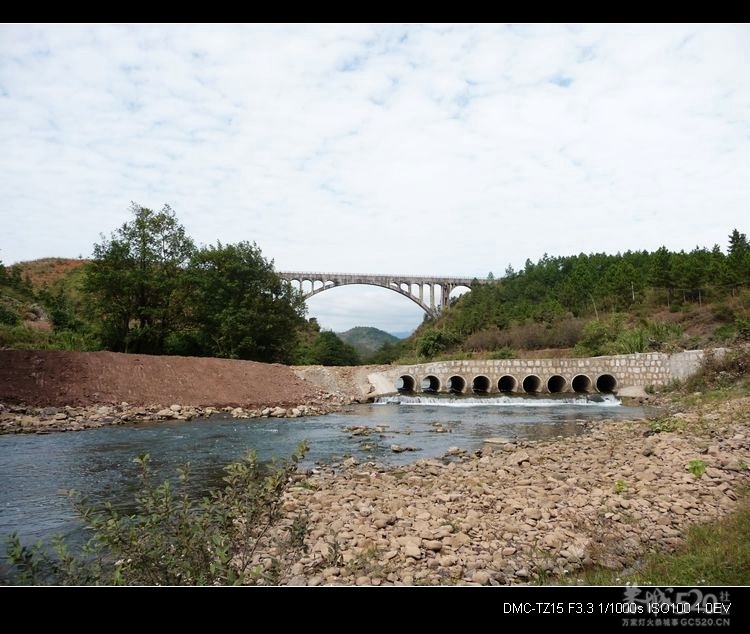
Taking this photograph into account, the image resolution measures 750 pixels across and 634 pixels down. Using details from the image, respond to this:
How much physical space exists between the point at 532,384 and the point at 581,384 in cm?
319

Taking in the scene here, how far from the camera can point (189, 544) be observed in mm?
3393

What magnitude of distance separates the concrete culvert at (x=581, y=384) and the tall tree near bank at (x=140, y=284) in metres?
26.7

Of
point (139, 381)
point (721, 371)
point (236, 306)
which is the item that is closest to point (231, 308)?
point (236, 306)

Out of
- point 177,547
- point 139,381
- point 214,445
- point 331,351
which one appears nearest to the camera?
point 177,547

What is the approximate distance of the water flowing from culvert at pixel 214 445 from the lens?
8.26 meters

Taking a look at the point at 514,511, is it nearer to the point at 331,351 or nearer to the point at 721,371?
the point at 721,371

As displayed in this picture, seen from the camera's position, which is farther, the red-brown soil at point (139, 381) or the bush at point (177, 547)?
the red-brown soil at point (139, 381)

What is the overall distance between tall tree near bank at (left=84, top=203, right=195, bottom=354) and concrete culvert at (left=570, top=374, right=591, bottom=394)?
2674cm

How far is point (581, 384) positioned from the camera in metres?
32.8

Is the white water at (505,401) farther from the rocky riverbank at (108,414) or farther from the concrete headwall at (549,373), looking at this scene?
the rocky riverbank at (108,414)

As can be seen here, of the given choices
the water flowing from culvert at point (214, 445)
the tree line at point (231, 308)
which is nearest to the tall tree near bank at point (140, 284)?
the tree line at point (231, 308)
